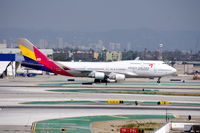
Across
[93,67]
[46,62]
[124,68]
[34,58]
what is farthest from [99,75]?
[34,58]

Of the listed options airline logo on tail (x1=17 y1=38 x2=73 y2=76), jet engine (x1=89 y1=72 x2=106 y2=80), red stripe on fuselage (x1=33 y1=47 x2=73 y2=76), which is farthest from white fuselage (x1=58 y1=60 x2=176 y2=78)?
airline logo on tail (x1=17 y1=38 x2=73 y2=76)

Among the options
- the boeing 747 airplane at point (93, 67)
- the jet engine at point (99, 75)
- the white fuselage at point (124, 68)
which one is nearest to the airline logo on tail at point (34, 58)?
the boeing 747 airplane at point (93, 67)

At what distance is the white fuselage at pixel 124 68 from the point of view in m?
91.3

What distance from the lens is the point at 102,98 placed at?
63.7 metres

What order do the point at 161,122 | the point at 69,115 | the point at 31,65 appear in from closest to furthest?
1. the point at 161,122
2. the point at 69,115
3. the point at 31,65

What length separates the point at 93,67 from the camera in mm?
92062

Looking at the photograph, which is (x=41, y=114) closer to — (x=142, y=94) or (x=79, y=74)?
(x=142, y=94)

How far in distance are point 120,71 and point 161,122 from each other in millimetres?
48618

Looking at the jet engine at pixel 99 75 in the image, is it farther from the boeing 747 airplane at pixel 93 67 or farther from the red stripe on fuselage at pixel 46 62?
the red stripe on fuselage at pixel 46 62

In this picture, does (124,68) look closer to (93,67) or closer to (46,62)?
(93,67)

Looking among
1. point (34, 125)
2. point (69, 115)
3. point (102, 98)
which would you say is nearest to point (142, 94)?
point (102, 98)

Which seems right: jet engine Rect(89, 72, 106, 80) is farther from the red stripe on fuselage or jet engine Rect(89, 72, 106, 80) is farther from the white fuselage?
the red stripe on fuselage

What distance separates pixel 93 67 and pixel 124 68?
6.41 metres

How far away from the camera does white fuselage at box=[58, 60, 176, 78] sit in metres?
91.3
